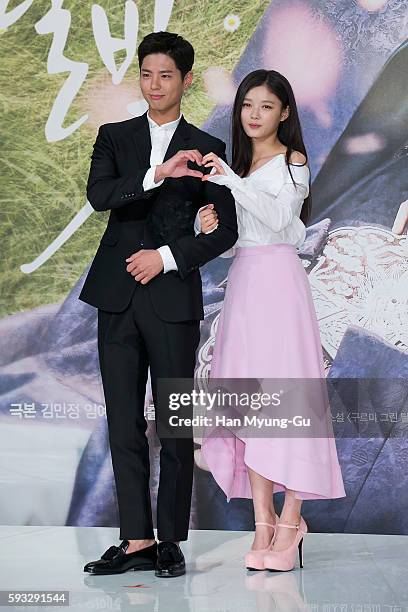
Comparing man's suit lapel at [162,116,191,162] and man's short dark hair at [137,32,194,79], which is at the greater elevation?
man's short dark hair at [137,32,194,79]

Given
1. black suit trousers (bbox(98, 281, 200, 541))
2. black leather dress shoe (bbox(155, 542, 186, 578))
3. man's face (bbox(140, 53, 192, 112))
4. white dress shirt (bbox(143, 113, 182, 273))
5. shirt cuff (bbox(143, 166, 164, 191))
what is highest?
man's face (bbox(140, 53, 192, 112))

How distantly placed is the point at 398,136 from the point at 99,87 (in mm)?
1152

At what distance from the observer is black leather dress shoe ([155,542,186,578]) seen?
9.96ft

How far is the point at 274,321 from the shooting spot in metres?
3.23

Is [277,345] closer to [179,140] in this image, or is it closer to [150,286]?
[150,286]

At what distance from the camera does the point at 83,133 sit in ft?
13.4

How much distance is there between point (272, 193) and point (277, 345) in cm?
46

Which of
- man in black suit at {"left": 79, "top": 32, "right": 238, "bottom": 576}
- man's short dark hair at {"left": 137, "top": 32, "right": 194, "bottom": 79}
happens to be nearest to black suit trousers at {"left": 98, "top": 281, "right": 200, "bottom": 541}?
man in black suit at {"left": 79, "top": 32, "right": 238, "bottom": 576}

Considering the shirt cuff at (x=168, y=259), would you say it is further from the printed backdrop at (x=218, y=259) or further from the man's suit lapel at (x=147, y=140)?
the printed backdrop at (x=218, y=259)

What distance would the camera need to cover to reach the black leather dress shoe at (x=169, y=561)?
9.96 feet

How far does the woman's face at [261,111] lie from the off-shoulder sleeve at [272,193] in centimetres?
14

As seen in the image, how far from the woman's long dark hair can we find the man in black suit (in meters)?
0.22

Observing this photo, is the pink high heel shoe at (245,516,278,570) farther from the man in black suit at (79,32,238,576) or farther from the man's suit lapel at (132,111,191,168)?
the man's suit lapel at (132,111,191,168)

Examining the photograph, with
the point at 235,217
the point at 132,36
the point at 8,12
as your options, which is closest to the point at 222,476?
→ the point at 235,217
